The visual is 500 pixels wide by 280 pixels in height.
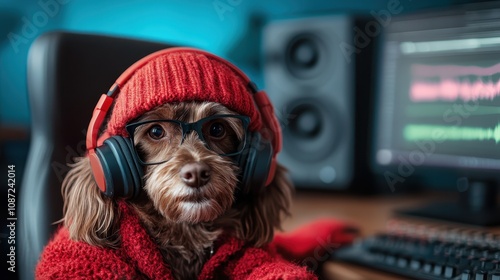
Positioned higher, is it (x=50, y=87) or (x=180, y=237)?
(x=50, y=87)

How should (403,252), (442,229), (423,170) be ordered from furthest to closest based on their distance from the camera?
1. (423,170)
2. (442,229)
3. (403,252)

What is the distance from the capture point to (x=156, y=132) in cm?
55

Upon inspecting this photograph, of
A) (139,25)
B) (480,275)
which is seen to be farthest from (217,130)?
(480,275)

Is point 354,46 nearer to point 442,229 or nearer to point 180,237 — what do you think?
point 442,229

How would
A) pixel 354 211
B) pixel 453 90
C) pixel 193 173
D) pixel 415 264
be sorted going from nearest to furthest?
pixel 193 173, pixel 415 264, pixel 453 90, pixel 354 211

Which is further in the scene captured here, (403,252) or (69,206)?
(403,252)

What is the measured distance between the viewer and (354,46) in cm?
116

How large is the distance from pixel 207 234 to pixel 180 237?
3 centimetres

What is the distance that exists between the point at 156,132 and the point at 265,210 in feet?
0.60

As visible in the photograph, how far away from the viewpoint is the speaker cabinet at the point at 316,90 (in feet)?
3.62

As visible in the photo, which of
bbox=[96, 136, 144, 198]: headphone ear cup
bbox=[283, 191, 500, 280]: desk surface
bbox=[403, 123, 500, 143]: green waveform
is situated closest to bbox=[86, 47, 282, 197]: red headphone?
bbox=[96, 136, 144, 198]: headphone ear cup

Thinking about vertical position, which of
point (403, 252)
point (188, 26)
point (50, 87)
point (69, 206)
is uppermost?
point (188, 26)

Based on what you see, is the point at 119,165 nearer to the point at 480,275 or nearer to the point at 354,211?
the point at 480,275

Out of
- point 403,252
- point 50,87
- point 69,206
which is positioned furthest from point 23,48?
point 403,252
